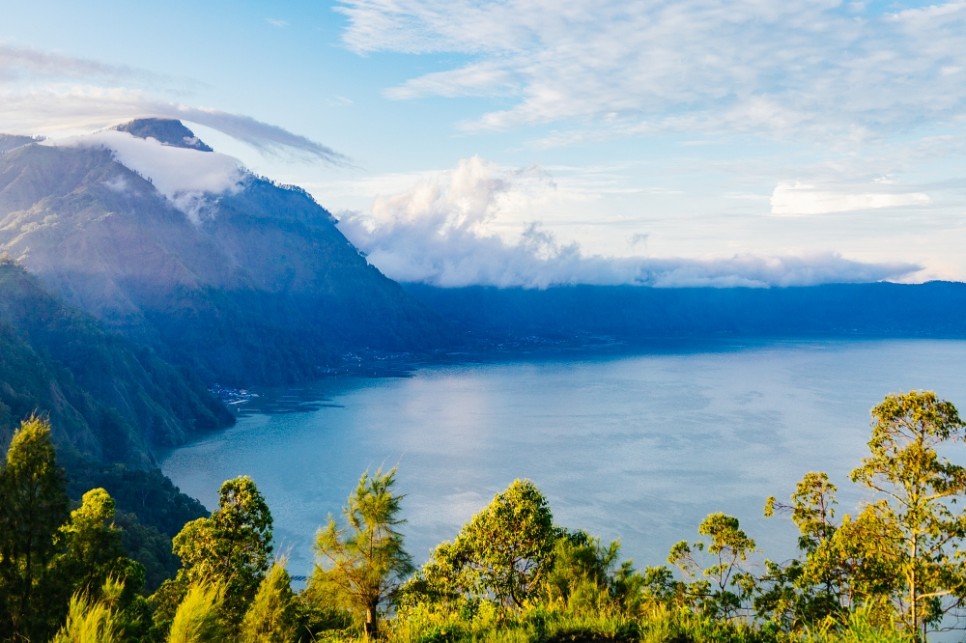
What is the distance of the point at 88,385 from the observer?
12769 cm

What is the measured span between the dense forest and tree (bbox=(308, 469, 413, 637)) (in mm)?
33

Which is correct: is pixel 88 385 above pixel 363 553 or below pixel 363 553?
below

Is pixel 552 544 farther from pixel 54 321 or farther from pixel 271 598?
pixel 54 321

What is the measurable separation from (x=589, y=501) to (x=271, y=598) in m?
74.3

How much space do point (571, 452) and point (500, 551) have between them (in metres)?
92.2

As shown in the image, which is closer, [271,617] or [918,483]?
[918,483]

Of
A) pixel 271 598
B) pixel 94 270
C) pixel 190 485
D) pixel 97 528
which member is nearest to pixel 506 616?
pixel 271 598

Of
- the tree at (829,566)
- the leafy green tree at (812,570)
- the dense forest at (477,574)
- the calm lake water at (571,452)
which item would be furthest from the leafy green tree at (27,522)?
the calm lake water at (571,452)

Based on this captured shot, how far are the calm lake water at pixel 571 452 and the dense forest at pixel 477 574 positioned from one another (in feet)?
100

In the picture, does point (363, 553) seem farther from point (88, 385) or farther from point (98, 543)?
point (88, 385)

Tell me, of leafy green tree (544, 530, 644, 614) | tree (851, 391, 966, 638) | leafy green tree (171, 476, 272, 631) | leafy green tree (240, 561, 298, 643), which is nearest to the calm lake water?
leafy green tree (171, 476, 272, 631)

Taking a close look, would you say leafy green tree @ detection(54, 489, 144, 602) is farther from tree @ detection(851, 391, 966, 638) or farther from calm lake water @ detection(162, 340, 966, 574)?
calm lake water @ detection(162, 340, 966, 574)

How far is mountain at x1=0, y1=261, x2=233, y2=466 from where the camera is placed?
10088cm

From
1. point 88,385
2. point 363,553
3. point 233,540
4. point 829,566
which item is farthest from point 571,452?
point 363,553
